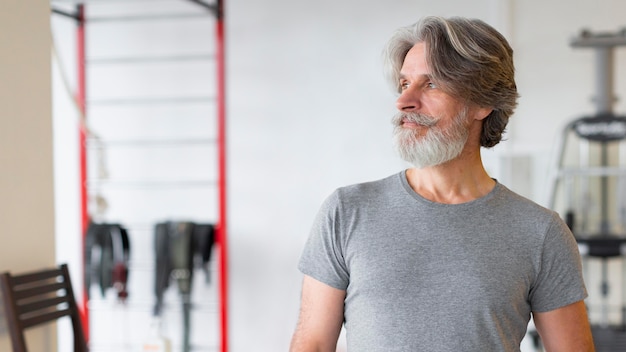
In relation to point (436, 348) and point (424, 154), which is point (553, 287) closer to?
point (436, 348)

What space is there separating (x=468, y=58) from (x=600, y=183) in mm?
3000

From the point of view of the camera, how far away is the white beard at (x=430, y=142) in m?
1.64

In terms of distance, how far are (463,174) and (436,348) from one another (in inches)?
15.8

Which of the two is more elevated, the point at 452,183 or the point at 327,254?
the point at 452,183

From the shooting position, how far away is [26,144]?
2.66 meters

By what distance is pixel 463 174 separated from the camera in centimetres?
172

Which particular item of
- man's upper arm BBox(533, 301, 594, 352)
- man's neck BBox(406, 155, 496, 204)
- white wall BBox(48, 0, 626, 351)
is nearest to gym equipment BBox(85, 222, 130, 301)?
white wall BBox(48, 0, 626, 351)

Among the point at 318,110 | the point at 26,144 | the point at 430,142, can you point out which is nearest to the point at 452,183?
the point at 430,142

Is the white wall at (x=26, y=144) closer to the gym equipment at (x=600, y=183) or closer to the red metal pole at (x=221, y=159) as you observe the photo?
the red metal pole at (x=221, y=159)

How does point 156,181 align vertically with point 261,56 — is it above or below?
below

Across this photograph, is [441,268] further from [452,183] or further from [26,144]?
[26,144]

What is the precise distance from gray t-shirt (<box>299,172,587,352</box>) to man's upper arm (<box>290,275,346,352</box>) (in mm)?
18

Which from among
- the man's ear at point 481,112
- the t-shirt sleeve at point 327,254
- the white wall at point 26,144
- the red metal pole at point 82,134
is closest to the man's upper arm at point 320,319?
the t-shirt sleeve at point 327,254

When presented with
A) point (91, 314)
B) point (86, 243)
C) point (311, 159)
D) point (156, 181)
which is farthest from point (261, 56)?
point (91, 314)
